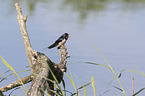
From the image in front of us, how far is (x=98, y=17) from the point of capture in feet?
38.9

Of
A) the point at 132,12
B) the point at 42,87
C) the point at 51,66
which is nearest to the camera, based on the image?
the point at 42,87

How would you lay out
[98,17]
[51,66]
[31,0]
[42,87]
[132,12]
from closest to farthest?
[42,87] → [51,66] → [98,17] → [132,12] → [31,0]

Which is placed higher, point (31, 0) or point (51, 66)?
point (51, 66)

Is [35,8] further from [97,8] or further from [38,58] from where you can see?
[38,58]

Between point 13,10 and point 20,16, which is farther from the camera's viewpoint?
point 13,10

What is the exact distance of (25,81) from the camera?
1576mm

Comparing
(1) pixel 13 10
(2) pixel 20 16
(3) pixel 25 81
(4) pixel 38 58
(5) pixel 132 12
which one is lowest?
(5) pixel 132 12

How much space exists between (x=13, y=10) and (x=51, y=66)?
1057 cm

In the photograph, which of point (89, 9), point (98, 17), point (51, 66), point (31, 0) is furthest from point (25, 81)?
point (31, 0)

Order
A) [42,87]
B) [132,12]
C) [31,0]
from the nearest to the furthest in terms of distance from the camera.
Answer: [42,87], [132,12], [31,0]

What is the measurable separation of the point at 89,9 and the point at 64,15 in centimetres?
119

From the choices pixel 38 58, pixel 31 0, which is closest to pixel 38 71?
pixel 38 58

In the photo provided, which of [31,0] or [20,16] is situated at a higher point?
[20,16]

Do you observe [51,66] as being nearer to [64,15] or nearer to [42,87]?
[42,87]
